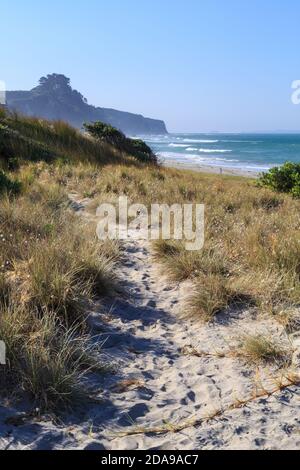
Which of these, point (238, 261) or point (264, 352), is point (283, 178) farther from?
point (264, 352)

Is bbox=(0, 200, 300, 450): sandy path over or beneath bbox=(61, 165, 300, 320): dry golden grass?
beneath

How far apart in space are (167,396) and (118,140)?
59.2 feet

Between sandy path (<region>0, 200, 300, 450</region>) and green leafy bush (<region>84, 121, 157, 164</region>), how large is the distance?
15456 mm

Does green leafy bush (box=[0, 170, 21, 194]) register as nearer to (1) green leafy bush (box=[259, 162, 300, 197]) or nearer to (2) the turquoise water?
(1) green leafy bush (box=[259, 162, 300, 197])

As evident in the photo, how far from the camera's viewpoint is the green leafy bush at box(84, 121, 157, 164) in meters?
19.7

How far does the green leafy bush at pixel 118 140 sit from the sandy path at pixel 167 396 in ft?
50.7

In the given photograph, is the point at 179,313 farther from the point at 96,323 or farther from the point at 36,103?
the point at 36,103

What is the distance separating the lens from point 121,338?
394 centimetres

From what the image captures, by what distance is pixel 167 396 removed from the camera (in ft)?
10.3

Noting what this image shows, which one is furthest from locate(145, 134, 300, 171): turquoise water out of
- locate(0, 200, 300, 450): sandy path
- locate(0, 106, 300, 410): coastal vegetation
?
locate(0, 200, 300, 450): sandy path

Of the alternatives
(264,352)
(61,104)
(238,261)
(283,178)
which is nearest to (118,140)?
(283,178)
